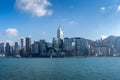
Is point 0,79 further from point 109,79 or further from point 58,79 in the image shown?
point 109,79

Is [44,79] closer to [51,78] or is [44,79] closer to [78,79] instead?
[51,78]

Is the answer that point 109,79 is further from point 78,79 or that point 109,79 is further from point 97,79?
point 78,79

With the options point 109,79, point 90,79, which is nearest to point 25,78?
point 90,79

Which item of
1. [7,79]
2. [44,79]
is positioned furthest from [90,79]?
[7,79]

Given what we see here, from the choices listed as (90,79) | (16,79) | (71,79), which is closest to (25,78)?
(16,79)

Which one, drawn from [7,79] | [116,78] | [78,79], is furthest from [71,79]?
[7,79]

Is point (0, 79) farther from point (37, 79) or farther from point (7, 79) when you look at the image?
point (37, 79)
